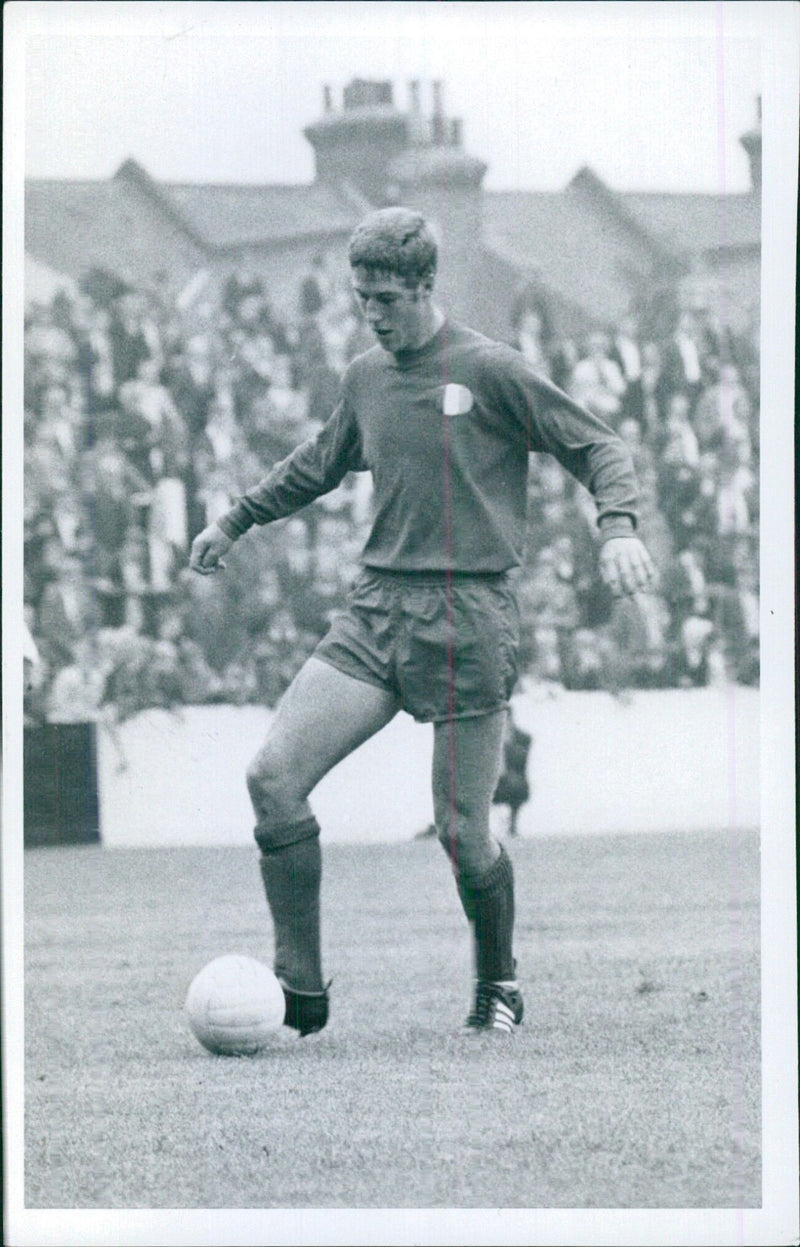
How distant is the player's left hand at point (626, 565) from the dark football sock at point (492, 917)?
108 cm

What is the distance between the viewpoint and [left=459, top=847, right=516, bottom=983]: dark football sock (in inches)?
265

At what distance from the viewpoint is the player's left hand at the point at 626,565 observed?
6125 mm

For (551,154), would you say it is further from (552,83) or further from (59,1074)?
(59,1074)

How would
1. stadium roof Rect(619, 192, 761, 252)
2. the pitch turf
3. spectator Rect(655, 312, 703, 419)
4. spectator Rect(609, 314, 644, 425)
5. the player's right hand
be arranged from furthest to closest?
spectator Rect(609, 314, 644, 425) < spectator Rect(655, 312, 703, 419) < stadium roof Rect(619, 192, 761, 252) < the player's right hand < the pitch turf

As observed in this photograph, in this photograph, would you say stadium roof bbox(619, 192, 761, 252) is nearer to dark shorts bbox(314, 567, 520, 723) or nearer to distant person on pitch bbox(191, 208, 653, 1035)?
distant person on pitch bbox(191, 208, 653, 1035)

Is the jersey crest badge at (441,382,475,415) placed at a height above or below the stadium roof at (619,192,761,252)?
below

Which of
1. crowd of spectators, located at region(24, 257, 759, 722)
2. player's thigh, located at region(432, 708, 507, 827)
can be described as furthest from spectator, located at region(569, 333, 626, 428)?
player's thigh, located at region(432, 708, 507, 827)

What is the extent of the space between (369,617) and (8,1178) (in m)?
1.92

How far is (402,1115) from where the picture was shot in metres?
6.12

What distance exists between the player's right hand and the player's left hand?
1.29 metres

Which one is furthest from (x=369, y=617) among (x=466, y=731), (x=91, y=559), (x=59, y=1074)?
(x=91, y=559)

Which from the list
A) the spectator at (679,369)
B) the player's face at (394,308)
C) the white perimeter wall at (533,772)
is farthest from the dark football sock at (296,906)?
Answer: the spectator at (679,369)

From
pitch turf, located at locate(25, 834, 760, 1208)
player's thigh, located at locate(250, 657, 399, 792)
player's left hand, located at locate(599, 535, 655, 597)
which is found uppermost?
player's left hand, located at locate(599, 535, 655, 597)

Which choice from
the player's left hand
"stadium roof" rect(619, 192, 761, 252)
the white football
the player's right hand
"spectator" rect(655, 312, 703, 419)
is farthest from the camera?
"spectator" rect(655, 312, 703, 419)
